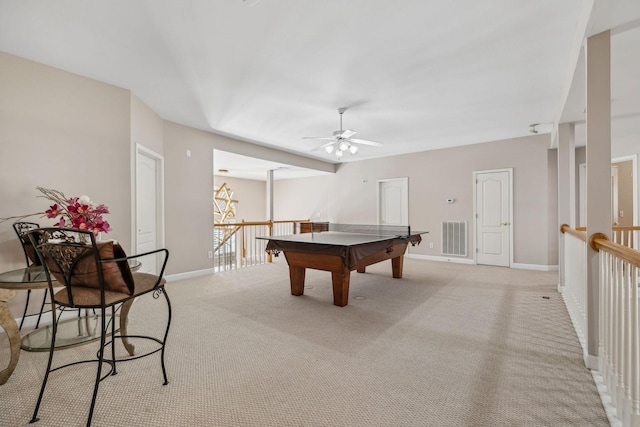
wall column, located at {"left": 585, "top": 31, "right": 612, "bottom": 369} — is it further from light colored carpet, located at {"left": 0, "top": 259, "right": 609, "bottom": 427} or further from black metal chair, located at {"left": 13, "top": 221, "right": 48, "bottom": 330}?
black metal chair, located at {"left": 13, "top": 221, "right": 48, "bottom": 330}

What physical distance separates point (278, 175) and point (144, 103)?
5.63 meters

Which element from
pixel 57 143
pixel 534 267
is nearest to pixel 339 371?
pixel 57 143

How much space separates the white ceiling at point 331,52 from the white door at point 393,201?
10.1ft

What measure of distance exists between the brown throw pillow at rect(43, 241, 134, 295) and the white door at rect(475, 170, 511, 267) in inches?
259

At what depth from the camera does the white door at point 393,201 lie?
7438 millimetres

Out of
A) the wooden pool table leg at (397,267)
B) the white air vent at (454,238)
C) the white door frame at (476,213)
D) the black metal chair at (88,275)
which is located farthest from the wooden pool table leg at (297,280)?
the white door frame at (476,213)

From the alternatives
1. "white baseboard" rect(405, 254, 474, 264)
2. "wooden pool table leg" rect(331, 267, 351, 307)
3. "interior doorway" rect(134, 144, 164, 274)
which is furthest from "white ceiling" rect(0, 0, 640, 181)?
"white baseboard" rect(405, 254, 474, 264)

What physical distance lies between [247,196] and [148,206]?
6.33 metres

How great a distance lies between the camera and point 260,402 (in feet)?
5.78

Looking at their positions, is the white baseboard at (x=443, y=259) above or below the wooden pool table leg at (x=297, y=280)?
below

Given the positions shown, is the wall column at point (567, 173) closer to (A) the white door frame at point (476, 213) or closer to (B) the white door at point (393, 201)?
(A) the white door frame at point (476, 213)

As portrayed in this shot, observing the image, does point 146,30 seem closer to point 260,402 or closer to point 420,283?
point 260,402

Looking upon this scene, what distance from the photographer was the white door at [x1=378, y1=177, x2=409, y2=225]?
24.4 feet

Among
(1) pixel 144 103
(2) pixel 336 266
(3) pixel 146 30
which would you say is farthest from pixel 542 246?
(1) pixel 144 103
